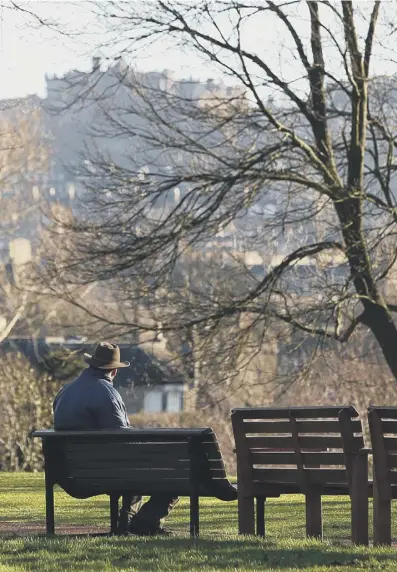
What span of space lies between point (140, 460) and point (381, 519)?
1.67 m

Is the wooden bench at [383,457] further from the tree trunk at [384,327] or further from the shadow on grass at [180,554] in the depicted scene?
the tree trunk at [384,327]

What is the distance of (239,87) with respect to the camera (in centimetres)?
1942

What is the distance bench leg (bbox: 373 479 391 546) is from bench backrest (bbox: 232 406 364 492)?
299 millimetres

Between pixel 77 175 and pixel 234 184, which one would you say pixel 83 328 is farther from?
pixel 234 184

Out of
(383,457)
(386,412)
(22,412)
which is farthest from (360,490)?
(22,412)

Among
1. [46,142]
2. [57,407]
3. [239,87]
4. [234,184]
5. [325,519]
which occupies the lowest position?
[325,519]

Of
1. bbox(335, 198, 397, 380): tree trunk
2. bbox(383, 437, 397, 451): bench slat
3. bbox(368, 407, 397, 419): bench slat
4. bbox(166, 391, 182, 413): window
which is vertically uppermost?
bbox(335, 198, 397, 380): tree trunk

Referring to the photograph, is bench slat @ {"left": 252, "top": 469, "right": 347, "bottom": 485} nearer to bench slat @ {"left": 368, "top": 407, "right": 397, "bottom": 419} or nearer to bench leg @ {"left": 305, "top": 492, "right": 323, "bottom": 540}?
bench leg @ {"left": 305, "top": 492, "right": 323, "bottom": 540}

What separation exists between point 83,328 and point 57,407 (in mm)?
12948

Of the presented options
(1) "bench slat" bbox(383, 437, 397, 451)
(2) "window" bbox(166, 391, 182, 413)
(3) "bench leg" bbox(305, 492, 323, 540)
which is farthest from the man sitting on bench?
(2) "window" bbox(166, 391, 182, 413)

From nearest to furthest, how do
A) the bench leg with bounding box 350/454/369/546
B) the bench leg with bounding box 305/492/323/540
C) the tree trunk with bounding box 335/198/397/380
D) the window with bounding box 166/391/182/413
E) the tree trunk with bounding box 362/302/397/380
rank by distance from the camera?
the bench leg with bounding box 350/454/369/546 < the bench leg with bounding box 305/492/323/540 < the tree trunk with bounding box 335/198/397/380 < the tree trunk with bounding box 362/302/397/380 < the window with bounding box 166/391/182/413

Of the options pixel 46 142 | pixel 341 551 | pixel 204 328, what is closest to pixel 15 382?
pixel 204 328

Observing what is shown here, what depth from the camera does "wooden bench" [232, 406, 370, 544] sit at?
8.96m

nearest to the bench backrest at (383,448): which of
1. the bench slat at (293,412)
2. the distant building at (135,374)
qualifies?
the bench slat at (293,412)
